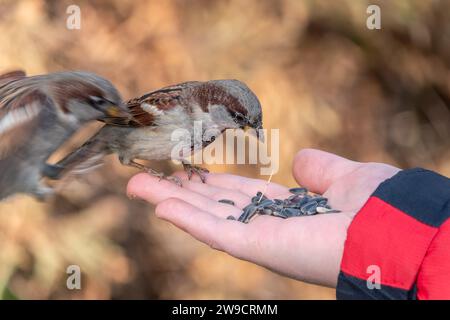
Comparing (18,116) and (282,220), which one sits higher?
(18,116)

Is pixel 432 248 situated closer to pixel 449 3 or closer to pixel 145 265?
pixel 145 265

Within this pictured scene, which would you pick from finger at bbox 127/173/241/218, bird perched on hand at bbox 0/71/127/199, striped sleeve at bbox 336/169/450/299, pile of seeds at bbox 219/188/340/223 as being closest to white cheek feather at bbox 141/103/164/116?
finger at bbox 127/173/241/218

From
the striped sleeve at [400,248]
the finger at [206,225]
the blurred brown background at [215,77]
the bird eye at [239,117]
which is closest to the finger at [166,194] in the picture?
the finger at [206,225]

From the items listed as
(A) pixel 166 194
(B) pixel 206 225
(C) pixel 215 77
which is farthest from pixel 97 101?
(C) pixel 215 77

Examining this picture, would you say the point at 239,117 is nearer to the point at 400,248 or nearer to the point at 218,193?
the point at 218,193

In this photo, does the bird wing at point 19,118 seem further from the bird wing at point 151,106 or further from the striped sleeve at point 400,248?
the striped sleeve at point 400,248

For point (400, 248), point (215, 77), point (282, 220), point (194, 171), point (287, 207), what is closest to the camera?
point (400, 248)

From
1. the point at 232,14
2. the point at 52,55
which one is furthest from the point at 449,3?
the point at 52,55
